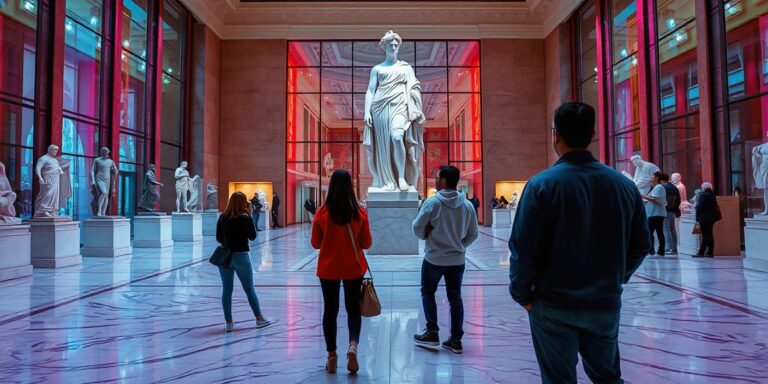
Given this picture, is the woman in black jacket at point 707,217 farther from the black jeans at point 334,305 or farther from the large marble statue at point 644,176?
the black jeans at point 334,305

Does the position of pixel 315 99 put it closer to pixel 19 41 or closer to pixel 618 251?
pixel 19 41

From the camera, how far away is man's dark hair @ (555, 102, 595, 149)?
1762 mm

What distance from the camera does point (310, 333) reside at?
13.6 feet

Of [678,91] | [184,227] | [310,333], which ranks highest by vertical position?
[678,91]

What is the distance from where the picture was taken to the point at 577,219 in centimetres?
169

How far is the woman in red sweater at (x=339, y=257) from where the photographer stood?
3.17 metres

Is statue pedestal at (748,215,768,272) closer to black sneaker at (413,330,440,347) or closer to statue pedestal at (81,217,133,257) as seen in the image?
black sneaker at (413,330,440,347)

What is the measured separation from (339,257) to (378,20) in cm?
2228

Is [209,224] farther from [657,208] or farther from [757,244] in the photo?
[757,244]

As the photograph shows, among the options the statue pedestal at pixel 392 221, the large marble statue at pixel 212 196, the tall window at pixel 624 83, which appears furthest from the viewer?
the large marble statue at pixel 212 196

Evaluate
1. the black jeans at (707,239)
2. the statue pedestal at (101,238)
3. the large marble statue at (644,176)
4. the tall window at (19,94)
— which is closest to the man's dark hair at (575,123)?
the black jeans at (707,239)

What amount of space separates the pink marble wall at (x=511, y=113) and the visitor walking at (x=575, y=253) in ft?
72.8

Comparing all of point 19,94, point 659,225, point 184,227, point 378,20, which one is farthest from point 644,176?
point 378,20

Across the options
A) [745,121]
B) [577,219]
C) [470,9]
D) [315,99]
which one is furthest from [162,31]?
[577,219]
